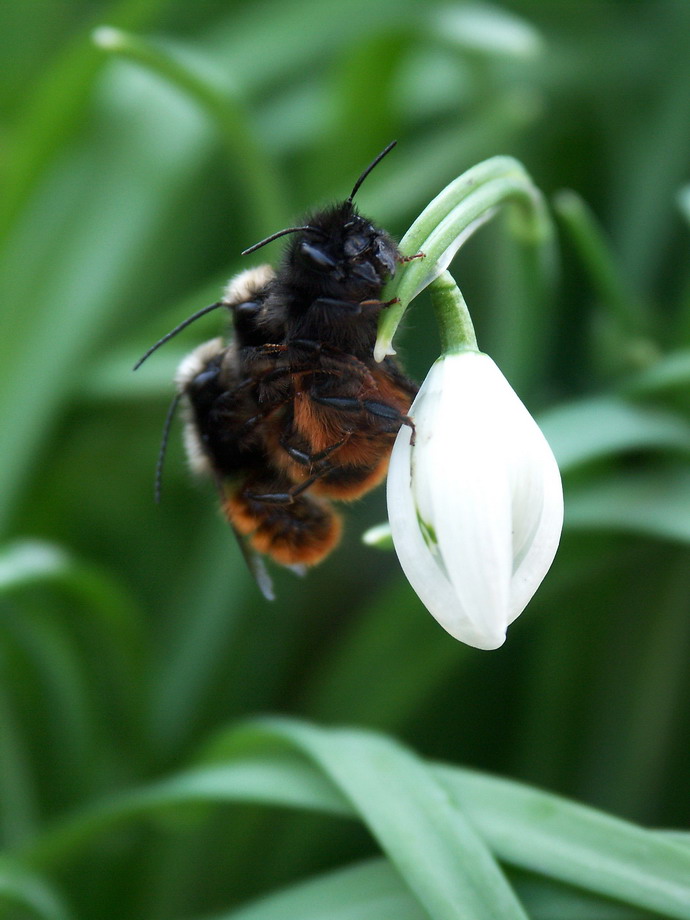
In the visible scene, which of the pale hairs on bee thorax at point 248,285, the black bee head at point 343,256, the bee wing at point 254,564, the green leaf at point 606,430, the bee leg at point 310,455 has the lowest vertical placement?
the green leaf at point 606,430

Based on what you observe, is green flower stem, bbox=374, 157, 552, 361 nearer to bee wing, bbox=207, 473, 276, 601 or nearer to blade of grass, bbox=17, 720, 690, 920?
bee wing, bbox=207, 473, 276, 601

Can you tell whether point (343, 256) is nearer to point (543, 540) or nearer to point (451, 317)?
point (451, 317)

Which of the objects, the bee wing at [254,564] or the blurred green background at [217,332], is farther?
the blurred green background at [217,332]

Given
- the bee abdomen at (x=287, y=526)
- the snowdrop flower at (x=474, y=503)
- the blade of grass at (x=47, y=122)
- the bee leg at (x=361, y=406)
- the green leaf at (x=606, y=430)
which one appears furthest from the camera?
the blade of grass at (x=47, y=122)

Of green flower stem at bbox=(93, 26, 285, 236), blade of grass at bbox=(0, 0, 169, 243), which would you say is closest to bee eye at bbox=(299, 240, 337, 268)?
green flower stem at bbox=(93, 26, 285, 236)

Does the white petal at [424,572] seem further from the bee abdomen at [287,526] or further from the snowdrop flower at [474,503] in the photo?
the bee abdomen at [287,526]

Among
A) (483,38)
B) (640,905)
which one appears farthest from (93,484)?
(640,905)

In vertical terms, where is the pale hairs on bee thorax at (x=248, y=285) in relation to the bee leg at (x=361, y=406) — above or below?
above

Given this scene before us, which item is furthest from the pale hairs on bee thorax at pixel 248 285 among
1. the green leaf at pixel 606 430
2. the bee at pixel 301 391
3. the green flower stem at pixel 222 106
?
the green flower stem at pixel 222 106
